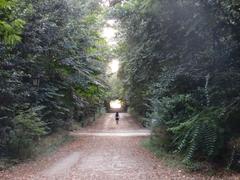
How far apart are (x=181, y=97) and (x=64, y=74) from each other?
1226 cm

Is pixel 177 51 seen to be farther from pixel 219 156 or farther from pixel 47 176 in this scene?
pixel 47 176

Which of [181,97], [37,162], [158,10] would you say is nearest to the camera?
[181,97]

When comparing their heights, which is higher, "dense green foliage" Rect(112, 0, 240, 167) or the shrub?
"dense green foliage" Rect(112, 0, 240, 167)

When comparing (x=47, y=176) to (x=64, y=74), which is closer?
(x=47, y=176)

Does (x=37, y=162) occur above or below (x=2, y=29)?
below

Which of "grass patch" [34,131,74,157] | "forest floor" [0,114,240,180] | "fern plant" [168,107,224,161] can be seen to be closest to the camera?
"fern plant" [168,107,224,161]

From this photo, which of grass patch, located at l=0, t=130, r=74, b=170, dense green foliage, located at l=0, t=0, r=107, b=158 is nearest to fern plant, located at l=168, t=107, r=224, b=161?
dense green foliage, located at l=0, t=0, r=107, b=158

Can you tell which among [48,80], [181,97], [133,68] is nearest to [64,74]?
[48,80]

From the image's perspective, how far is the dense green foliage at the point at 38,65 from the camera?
15.0 m

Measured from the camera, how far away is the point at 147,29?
17.6 meters

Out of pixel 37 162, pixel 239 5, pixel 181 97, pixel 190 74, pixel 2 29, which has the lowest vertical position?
pixel 37 162

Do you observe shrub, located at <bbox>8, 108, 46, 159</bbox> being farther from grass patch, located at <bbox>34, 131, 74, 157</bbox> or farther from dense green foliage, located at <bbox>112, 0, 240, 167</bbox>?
dense green foliage, located at <bbox>112, 0, 240, 167</bbox>

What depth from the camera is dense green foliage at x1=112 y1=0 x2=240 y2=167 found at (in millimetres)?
11242

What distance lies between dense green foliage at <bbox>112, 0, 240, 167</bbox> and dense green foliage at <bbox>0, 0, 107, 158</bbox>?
4.05m
